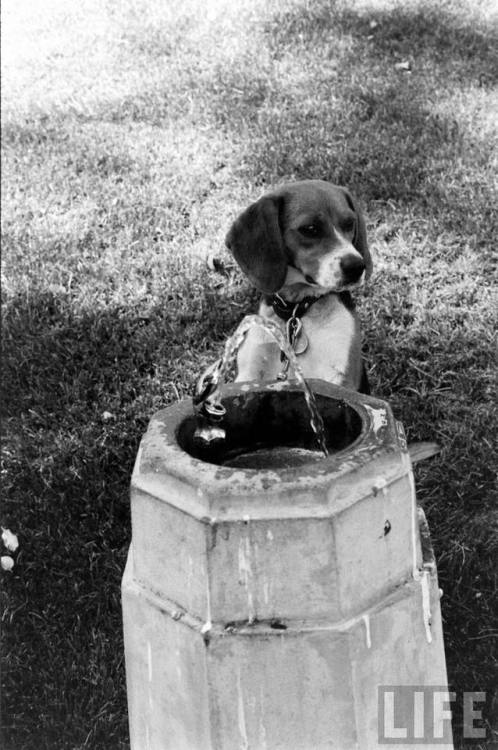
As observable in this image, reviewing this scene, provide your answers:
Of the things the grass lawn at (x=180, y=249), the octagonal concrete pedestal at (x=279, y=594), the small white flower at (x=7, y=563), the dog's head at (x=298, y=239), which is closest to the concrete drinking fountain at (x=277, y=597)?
the octagonal concrete pedestal at (x=279, y=594)

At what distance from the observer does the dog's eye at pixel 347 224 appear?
406cm

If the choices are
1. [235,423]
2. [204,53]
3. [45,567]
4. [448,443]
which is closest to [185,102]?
[204,53]

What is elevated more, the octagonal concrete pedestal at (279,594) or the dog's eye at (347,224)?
the octagonal concrete pedestal at (279,594)

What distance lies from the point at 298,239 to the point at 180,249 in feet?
6.25

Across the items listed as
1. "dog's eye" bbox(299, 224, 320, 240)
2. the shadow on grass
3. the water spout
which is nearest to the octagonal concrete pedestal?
the water spout

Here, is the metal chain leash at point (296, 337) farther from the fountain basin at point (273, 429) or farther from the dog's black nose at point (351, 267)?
the fountain basin at point (273, 429)

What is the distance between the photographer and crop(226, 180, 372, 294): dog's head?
3.92m

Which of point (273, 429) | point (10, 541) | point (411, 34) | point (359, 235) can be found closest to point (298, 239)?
point (359, 235)

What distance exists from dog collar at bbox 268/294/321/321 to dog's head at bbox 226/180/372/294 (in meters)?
0.07

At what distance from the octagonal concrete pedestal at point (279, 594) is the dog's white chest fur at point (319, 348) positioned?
1.67 metres

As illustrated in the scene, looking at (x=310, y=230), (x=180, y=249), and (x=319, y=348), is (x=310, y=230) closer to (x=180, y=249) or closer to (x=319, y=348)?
(x=319, y=348)

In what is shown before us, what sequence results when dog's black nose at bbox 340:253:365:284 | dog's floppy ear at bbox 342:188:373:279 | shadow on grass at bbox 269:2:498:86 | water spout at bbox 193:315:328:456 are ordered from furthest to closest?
shadow on grass at bbox 269:2:498:86 < dog's floppy ear at bbox 342:188:373:279 < dog's black nose at bbox 340:253:365:284 < water spout at bbox 193:315:328:456

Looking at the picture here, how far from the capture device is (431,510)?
381cm

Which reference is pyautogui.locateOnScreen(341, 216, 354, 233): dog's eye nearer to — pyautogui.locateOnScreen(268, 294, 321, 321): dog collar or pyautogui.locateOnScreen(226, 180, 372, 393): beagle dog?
pyautogui.locateOnScreen(226, 180, 372, 393): beagle dog
